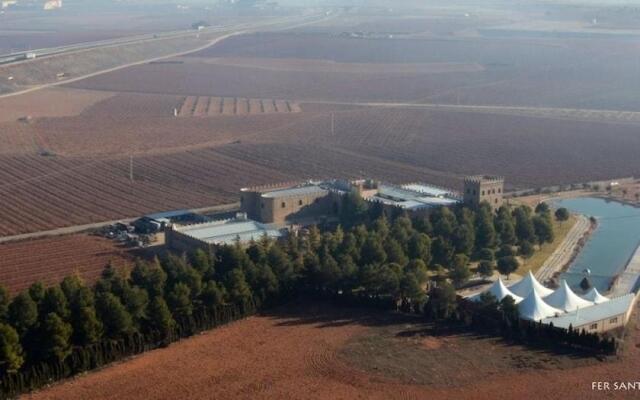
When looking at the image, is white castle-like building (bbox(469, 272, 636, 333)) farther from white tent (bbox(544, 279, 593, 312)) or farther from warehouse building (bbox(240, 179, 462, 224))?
warehouse building (bbox(240, 179, 462, 224))

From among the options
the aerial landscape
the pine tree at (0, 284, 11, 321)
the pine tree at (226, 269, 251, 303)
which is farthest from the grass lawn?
the pine tree at (0, 284, 11, 321)

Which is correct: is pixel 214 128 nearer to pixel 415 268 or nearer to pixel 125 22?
pixel 415 268

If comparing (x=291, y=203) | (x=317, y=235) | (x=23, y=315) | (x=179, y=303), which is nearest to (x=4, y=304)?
(x=23, y=315)

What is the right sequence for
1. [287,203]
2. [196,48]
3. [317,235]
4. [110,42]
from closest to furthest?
1. [317,235]
2. [287,203]
3. [110,42]
4. [196,48]

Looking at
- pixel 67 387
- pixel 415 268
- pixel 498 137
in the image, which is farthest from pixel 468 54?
pixel 67 387

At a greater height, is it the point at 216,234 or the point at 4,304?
the point at 4,304

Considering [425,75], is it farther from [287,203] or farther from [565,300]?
[565,300]
